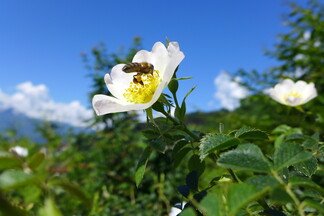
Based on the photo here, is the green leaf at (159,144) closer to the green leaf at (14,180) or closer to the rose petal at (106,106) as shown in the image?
the rose petal at (106,106)

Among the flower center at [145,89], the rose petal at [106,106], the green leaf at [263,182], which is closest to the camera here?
the green leaf at [263,182]

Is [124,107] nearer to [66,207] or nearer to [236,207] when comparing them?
[236,207]

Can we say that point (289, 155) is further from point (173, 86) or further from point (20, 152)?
point (20, 152)

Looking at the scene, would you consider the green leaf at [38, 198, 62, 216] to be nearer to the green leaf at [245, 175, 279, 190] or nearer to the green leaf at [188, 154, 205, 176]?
the green leaf at [245, 175, 279, 190]

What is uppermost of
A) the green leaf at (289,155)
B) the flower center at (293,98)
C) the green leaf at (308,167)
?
the flower center at (293,98)

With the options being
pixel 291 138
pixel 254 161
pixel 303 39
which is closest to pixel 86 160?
pixel 303 39

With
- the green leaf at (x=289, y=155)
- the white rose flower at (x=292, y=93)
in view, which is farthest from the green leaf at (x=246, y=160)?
the white rose flower at (x=292, y=93)

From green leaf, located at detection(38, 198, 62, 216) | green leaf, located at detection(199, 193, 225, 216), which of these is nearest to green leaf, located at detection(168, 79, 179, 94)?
green leaf, located at detection(199, 193, 225, 216)
